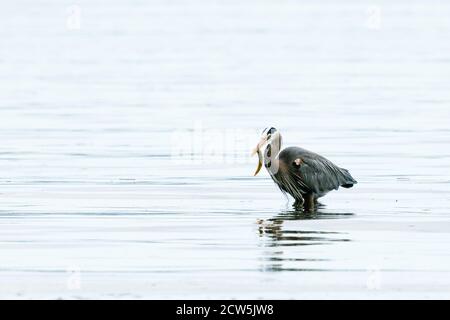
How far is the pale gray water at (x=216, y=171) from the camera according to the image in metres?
12.3

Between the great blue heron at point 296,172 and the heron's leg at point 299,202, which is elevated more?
the great blue heron at point 296,172

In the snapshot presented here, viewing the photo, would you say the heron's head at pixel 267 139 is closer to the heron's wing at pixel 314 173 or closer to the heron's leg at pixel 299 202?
the heron's wing at pixel 314 173

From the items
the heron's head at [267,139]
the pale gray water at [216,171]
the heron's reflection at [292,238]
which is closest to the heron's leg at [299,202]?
the pale gray water at [216,171]

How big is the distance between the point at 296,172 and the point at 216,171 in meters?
3.18

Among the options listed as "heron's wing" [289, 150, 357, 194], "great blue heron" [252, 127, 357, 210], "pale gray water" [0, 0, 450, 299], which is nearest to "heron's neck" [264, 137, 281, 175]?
"great blue heron" [252, 127, 357, 210]

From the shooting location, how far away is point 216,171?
1981 cm

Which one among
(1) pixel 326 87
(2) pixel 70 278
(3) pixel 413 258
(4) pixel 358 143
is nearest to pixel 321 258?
(3) pixel 413 258

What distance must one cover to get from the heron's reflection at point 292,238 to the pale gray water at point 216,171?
0.03 metres

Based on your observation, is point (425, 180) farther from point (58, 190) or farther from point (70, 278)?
point (70, 278)

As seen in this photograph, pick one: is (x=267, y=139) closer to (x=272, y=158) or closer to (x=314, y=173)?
(x=272, y=158)

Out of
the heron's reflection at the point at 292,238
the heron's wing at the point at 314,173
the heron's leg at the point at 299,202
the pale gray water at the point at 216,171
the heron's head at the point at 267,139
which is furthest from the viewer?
the heron's wing at the point at 314,173

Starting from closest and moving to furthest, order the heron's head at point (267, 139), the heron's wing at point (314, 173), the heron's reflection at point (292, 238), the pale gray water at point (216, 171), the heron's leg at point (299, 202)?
the pale gray water at point (216, 171), the heron's reflection at point (292, 238), the heron's head at point (267, 139), the heron's leg at point (299, 202), the heron's wing at point (314, 173)

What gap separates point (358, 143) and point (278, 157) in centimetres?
617

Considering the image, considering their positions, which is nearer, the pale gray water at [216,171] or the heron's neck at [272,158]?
the pale gray water at [216,171]
